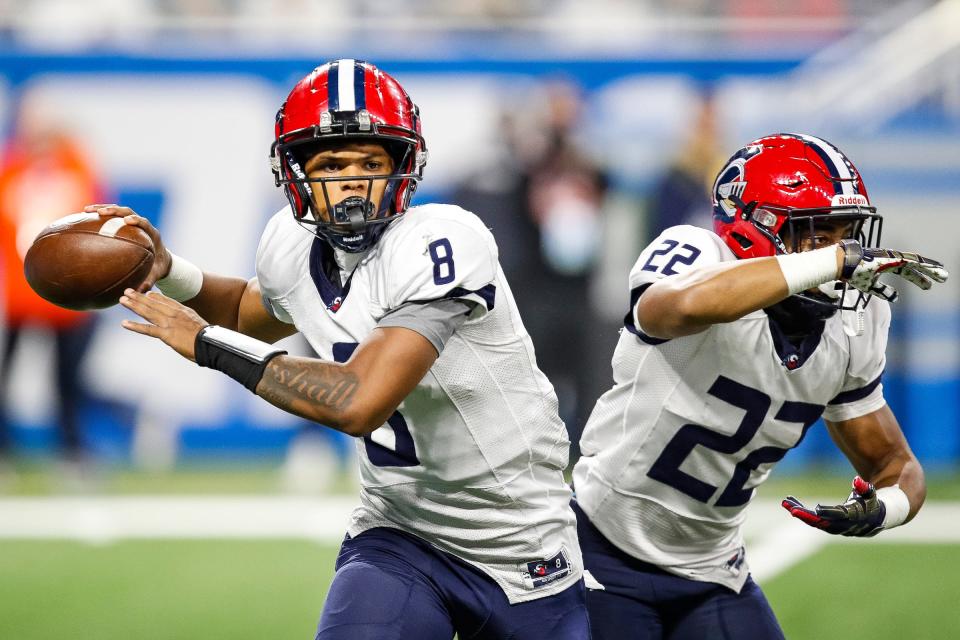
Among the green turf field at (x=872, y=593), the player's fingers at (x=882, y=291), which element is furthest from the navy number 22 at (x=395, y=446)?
the green turf field at (x=872, y=593)

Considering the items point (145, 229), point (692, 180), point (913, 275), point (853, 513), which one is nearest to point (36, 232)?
point (692, 180)

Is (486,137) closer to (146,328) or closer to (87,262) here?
(87,262)

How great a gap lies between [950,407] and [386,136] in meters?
6.35

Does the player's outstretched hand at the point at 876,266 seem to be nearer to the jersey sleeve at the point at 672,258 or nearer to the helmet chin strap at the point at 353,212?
the jersey sleeve at the point at 672,258

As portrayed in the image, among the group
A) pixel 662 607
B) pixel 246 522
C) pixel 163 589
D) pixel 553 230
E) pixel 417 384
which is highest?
pixel 417 384

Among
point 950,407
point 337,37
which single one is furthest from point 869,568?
point 337,37

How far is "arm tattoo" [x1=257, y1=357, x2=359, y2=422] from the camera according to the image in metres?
2.56

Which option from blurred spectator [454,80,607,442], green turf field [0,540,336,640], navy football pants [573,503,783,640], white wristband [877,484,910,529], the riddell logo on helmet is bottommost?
green turf field [0,540,336,640]

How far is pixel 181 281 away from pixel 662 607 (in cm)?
155

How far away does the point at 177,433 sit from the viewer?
845 centimetres

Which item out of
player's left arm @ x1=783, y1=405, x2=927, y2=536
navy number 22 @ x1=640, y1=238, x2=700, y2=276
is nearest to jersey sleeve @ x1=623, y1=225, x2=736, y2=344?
navy number 22 @ x1=640, y1=238, x2=700, y2=276

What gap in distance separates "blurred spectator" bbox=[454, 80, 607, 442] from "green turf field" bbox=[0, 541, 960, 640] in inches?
91.9

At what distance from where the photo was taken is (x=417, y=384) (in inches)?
107

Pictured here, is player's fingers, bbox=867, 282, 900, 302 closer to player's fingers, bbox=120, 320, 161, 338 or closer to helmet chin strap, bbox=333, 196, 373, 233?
helmet chin strap, bbox=333, 196, 373, 233
